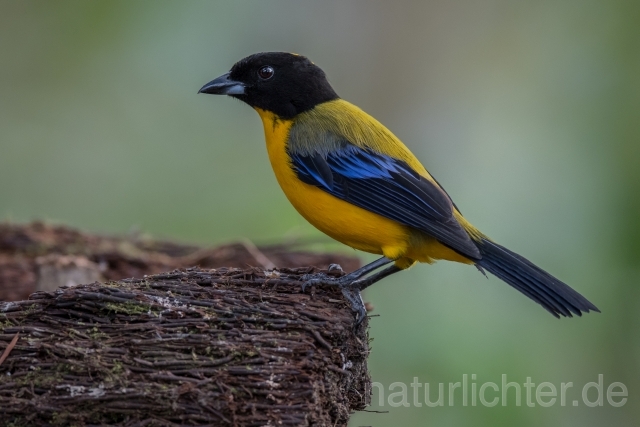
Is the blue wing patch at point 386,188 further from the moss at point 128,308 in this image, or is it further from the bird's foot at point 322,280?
the moss at point 128,308

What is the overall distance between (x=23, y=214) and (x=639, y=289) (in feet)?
30.5

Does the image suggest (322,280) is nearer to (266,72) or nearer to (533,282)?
(533,282)

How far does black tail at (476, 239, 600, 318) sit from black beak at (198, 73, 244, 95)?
2139mm

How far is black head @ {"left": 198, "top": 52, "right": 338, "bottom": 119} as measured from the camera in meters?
5.77

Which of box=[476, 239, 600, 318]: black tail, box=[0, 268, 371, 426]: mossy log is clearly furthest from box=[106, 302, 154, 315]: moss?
box=[476, 239, 600, 318]: black tail

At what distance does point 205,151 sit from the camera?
43.0ft

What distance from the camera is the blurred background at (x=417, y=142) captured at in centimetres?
891

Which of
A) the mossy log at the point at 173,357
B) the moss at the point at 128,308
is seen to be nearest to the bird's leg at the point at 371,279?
the mossy log at the point at 173,357

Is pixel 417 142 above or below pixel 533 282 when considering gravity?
above

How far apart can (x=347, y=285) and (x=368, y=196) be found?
33.8 inches

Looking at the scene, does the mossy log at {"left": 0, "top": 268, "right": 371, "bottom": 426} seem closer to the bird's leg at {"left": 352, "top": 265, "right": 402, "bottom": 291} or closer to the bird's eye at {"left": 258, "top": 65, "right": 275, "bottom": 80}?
the bird's leg at {"left": 352, "top": 265, "right": 402, "bottom": 291}


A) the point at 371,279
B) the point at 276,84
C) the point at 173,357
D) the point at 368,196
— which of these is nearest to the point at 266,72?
the point at 276,84

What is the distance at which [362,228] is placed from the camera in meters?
4.96

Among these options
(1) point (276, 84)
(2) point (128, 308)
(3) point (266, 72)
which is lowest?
(2) point (128, 308)
